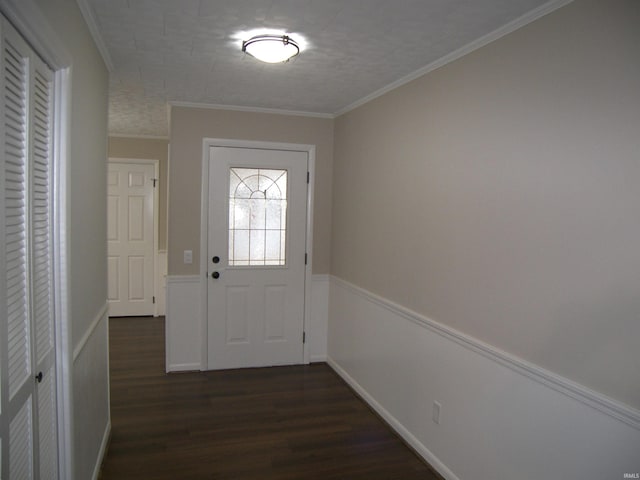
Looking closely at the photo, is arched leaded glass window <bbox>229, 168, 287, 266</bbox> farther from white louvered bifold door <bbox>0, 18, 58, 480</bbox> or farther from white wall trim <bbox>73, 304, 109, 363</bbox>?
white louvered bifold door <bbox>0, 18, 58, 480</bbox>

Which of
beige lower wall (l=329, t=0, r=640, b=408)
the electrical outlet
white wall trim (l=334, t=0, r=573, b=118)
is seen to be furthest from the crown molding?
the electrical outlet

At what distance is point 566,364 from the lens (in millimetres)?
1843

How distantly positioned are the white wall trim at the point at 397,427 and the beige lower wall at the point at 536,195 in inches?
Result: 32.4

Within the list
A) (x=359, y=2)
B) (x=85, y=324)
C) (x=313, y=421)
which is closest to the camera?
(x=359, y=2)

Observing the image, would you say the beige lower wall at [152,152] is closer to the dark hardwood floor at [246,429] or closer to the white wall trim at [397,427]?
the dark hardwood floor at [246,429]

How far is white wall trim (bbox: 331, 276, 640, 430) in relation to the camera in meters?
1.62

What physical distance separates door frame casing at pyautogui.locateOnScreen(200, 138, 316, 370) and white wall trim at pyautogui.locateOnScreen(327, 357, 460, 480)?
63cm

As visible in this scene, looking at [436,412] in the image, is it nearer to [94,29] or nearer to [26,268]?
[26,268]

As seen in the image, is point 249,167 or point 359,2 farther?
point 249,167

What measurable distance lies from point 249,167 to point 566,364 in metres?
3.09

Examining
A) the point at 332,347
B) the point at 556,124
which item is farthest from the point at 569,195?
the point at 332,347

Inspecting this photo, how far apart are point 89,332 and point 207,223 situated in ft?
6.30

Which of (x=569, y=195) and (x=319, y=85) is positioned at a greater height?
(x=319, y=85)

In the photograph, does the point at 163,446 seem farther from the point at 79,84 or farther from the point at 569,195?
the point at 569,195
